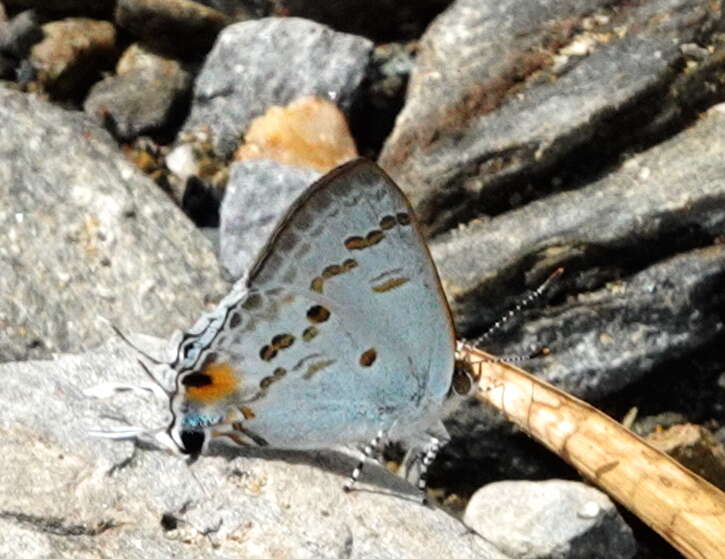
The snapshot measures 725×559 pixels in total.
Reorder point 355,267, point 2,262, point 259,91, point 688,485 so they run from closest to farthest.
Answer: point 355,267
point 688,485
point 2,262
point 259,91

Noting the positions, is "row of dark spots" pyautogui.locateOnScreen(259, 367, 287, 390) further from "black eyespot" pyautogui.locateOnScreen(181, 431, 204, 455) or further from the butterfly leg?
the butterfly leg

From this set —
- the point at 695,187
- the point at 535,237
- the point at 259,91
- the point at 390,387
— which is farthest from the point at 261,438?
the point at 259,91

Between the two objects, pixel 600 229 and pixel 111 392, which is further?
pixel 600 229

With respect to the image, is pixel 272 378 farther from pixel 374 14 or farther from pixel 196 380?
pixel 374 14

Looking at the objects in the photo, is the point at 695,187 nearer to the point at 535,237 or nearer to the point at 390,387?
the point at 535,237

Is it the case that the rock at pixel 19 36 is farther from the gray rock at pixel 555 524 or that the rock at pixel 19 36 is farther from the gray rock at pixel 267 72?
the gray rock at pixel 555 524

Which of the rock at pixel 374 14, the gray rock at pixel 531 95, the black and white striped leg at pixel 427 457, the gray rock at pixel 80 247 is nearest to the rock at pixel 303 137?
the gray rock at pixel 531 95

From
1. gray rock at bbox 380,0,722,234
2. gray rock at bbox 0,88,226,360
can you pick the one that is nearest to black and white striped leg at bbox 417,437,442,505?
gray rock at bbox 0,88,226,360
